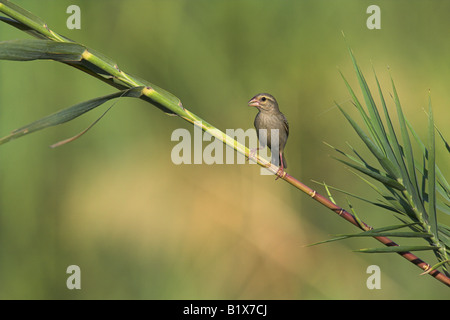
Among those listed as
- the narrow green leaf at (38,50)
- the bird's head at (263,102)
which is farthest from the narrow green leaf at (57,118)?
the bird's head at (263,102)

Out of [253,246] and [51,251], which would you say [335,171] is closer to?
[253,246]

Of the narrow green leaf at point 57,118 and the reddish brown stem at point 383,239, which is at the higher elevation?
the narrow green leaf at point 57,118

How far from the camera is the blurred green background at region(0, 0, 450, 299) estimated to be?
3918 millimetres

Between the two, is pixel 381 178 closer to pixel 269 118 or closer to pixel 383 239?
pixel 383 239

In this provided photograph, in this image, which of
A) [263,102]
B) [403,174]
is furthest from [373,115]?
[263,102]

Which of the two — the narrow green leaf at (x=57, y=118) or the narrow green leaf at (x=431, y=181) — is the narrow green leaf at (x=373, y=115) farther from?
the narrow green leaf at (x=57, y=118)

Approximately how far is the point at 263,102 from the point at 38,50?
205 centimetres

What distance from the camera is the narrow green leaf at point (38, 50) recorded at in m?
1.04

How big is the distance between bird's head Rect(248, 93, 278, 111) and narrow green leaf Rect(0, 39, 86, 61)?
1.93 m

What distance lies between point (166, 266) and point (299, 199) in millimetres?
1105

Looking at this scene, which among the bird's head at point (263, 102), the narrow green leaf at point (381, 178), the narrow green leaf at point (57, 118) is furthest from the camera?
the bird's head at point (263, 102)

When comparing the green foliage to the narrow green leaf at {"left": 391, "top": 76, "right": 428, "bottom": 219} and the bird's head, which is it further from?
the bird's head

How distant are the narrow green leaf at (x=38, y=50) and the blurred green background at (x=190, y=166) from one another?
280 cm

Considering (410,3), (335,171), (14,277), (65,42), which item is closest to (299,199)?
(335,171)
